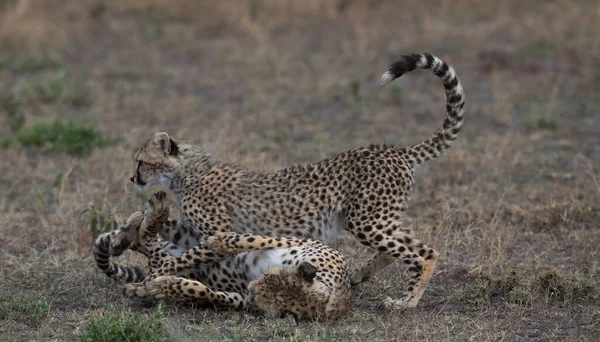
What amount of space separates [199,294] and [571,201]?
337 centimetres

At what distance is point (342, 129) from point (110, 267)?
4.72m

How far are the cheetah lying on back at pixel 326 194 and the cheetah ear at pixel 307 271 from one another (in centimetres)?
56

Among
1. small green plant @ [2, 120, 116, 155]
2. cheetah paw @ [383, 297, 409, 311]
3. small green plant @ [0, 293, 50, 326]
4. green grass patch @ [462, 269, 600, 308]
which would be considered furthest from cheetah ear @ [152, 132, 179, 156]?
small green plant @ [2, 120, 116, 155]

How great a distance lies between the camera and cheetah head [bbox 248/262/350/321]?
5402mm

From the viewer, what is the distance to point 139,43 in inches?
567

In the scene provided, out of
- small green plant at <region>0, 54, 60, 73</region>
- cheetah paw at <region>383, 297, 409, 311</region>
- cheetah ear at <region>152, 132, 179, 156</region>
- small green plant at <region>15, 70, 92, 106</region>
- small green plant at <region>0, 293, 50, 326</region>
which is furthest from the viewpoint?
small green plant at <region>0, 54, 60, 73</region>

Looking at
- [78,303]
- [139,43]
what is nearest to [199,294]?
[78,303]

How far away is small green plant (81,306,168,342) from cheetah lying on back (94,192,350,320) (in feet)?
1.90

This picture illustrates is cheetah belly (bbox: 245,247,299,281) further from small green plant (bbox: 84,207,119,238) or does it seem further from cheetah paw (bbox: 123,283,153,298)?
small green plant (bbox: 84,207,119,238)

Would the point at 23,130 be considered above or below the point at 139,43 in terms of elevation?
below

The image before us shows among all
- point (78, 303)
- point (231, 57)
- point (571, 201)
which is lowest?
point (78, 303)

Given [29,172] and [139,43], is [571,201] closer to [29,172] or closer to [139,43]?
[29,172]

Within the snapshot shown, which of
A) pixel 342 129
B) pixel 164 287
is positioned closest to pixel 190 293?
pixel 164 287

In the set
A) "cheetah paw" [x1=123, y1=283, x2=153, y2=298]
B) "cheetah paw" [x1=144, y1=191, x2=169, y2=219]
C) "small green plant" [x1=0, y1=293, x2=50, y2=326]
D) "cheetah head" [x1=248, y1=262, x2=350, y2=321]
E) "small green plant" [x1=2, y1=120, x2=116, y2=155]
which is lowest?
"small green plant" [x1=0, y1=293, x2=50, y2=326]
